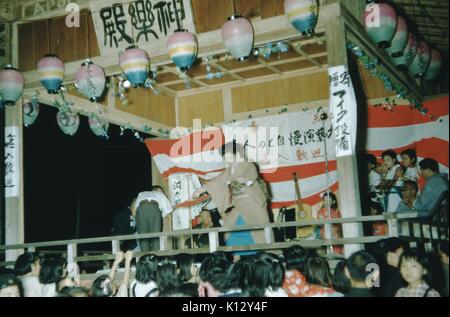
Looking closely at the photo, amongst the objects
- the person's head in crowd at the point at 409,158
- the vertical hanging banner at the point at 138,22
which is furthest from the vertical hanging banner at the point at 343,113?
the person's head in crowd at the point at 409,158

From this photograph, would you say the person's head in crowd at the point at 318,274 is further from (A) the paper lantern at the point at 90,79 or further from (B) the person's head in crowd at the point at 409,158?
(B) the person's head in crowd at the point at 409,158

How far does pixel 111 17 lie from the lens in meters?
8.67

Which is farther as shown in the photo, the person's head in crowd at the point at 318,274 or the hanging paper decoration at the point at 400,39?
the hanging paper decoration at the point at 400,39

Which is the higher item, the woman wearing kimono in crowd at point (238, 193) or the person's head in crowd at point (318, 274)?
the woman wearing kimono in crowd at point (238, 193)

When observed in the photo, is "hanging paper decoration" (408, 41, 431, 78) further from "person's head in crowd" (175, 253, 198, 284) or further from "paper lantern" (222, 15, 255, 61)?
"person's head in crowd" (175, 253, 198, 284)

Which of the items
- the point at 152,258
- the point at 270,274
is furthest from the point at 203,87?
the point at 270,274

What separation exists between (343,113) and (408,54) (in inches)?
113

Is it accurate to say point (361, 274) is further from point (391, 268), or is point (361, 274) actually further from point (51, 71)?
point (51, 71)

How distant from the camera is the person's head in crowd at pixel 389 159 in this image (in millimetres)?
10250

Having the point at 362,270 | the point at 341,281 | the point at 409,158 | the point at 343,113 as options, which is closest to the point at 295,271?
the point at 341,281

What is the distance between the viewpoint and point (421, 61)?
29.4 ft

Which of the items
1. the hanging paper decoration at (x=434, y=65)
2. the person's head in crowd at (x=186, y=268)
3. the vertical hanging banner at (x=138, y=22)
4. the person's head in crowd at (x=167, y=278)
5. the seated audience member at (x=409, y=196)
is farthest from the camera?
the hanging paper decoration at (x=434, y=65)

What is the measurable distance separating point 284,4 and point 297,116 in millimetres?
4748
